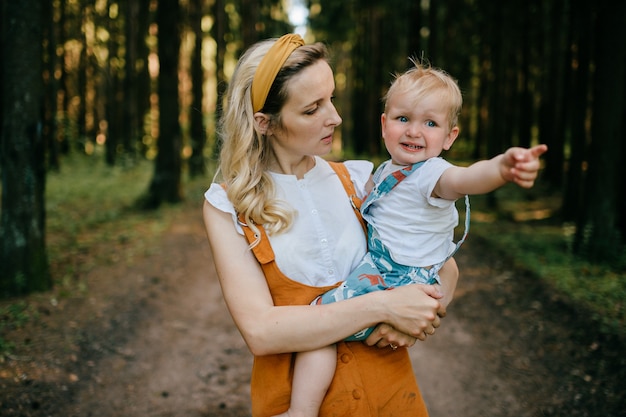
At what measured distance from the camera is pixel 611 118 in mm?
7773

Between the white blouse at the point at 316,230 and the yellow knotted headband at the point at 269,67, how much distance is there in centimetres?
36

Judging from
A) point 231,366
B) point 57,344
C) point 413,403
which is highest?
point 413,403

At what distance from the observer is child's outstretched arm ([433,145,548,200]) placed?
1857mm

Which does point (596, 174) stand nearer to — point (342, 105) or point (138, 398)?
point (138, 398)

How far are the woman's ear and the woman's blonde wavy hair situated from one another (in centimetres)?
1

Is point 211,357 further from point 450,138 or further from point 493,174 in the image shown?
point 493,174

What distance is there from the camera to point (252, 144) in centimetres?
245

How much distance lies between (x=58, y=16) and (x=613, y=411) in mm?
19577

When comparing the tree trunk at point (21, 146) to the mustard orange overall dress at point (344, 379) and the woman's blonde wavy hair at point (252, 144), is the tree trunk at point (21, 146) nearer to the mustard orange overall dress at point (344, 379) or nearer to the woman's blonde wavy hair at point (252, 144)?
the woman's blonde wavy hair at point (252, 144)

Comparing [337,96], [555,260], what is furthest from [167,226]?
[555,260]

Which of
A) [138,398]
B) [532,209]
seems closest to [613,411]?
[138,398]

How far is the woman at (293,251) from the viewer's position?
2150mm

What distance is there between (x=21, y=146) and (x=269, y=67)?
16.2 ft

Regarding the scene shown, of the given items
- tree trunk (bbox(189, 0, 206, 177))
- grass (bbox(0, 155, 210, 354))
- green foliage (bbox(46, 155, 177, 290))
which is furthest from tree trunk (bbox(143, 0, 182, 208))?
tree trunk (bbox(189, 0, 206, 177))
